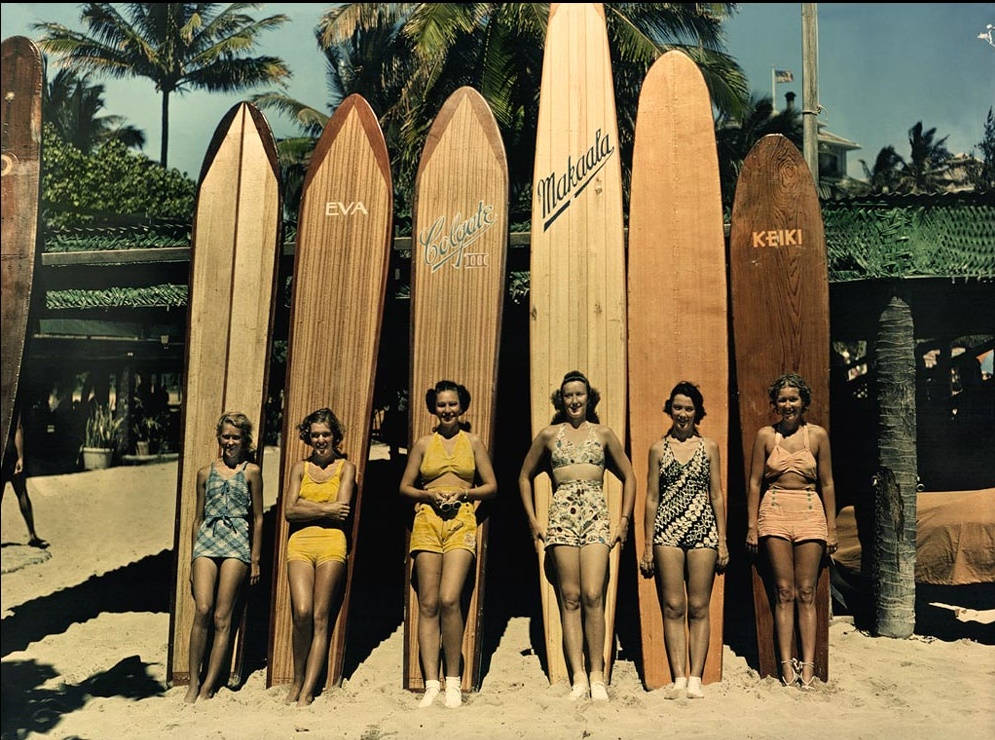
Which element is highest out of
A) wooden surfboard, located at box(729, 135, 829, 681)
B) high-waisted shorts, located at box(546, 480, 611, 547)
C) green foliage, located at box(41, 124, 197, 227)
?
green foliage, located at box(41, 124, 197, 227)

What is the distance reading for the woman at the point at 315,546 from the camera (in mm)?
4125

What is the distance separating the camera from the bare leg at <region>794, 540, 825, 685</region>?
422 cm

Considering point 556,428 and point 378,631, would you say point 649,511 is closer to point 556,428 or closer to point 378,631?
point 556,428

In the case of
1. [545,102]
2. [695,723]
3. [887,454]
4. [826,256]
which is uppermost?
[545,102]

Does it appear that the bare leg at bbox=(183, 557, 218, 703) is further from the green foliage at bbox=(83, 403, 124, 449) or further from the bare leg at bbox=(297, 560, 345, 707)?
the green foliage at bbox=(83, 403, 124, 449)

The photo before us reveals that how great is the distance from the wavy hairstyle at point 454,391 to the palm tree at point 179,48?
16.7 metres

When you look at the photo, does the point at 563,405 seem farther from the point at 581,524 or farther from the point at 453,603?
the point at 453,603

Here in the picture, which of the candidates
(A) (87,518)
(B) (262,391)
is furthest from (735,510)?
(A) (87,518)

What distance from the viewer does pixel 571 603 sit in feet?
13.4

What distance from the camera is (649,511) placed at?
427 cm

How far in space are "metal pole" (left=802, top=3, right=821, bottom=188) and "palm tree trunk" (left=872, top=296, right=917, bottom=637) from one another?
1.86 metres

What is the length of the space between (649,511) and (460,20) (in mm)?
8581

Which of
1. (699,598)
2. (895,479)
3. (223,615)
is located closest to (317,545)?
(223,615)

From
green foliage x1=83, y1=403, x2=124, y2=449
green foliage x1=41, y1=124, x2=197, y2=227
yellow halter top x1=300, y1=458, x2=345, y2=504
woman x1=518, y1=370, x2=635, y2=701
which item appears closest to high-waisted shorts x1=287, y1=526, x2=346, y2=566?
yellow halter top x1=300, y1=458, x2=345, y2=504
